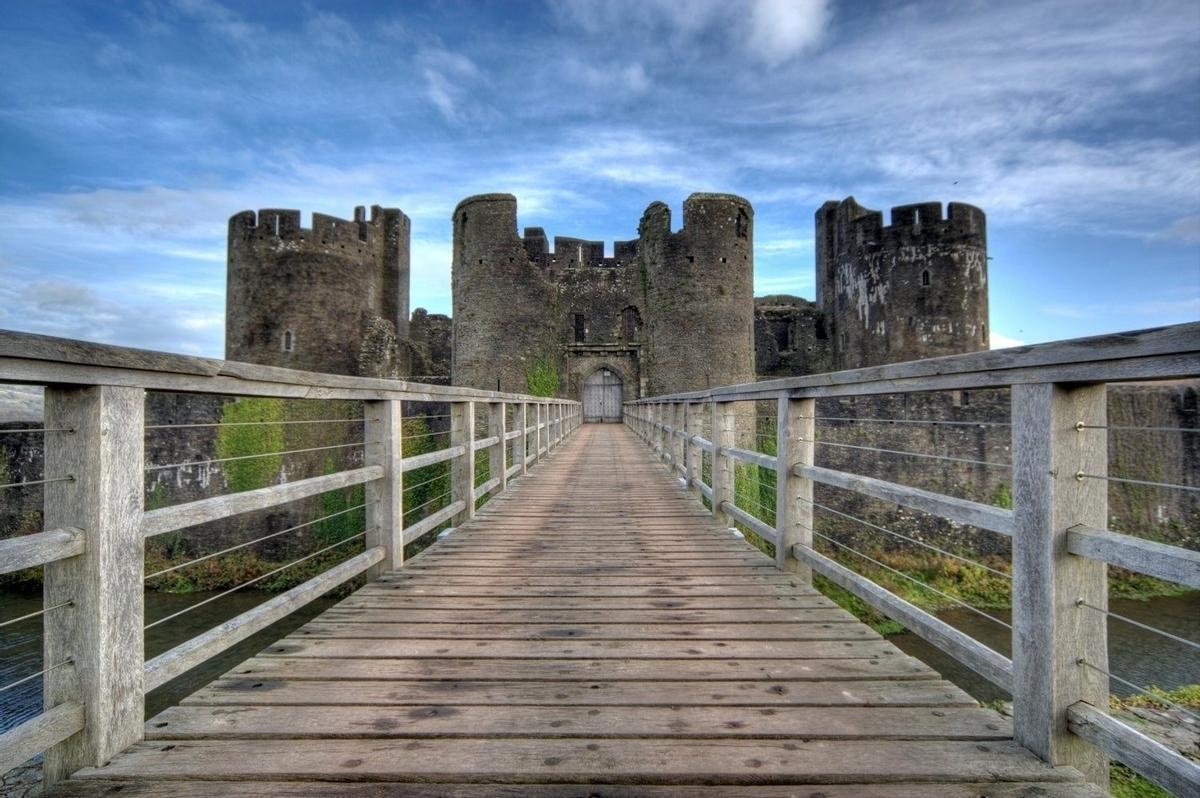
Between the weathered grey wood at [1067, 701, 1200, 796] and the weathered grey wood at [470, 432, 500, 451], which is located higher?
the weathered grey wood at [470, 432, 500, 451]

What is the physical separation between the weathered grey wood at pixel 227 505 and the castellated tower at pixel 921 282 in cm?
2166

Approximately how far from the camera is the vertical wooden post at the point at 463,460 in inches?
199

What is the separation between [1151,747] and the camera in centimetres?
141

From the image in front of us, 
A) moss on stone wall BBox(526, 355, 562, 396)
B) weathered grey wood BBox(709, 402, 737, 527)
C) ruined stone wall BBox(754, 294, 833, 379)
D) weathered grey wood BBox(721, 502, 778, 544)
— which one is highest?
ruined stone wall BBox(754, 294, 833, 379)

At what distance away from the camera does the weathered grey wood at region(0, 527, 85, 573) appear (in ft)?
4.71

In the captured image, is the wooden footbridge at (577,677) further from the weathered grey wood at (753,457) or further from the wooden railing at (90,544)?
the weathered grey wood at (753,457)

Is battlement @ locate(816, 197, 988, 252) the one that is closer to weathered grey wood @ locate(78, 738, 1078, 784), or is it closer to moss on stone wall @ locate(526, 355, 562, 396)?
moss on stone wall @ locate(526, 355, 562, 396)

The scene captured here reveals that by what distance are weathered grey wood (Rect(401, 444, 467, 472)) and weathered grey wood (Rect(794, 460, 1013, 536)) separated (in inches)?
89.4

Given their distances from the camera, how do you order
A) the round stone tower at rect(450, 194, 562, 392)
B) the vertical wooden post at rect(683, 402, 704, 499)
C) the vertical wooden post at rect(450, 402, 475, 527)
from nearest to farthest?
the vertical wooden post at rect(450, 402, 475, 527)
the vertical wooden post at rect(683, 402, 704, 499)
the round stone tower at rect(450, 194, 562, 392)

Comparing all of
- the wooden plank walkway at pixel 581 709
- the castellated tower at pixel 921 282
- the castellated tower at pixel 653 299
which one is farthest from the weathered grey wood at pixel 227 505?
the castellated tower at pixel 921 282

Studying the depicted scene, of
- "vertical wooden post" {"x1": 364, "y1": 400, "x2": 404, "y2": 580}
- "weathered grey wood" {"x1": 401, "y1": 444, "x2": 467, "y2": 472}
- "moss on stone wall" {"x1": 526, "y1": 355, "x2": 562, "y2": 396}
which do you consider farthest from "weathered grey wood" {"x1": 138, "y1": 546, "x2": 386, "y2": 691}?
"moss on stone wall" {"x1": 526, "y1": 355, "x2": 562, "y2": 396}

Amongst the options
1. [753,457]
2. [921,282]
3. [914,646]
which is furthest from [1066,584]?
[921,282]

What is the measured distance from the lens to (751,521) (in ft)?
14.8

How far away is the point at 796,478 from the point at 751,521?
40.0 inches
